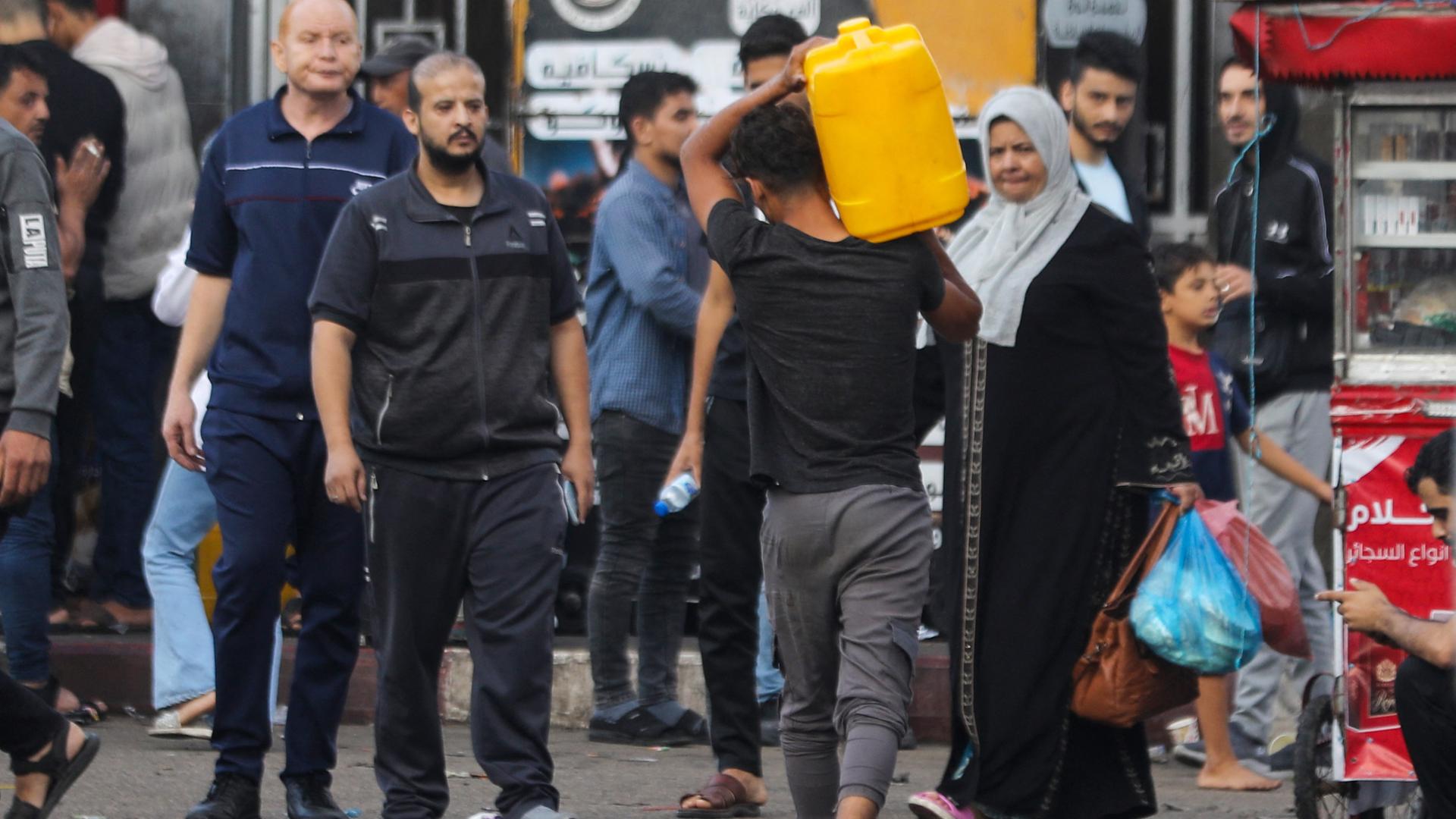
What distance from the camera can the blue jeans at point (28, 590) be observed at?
7258mm

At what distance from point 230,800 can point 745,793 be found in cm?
130

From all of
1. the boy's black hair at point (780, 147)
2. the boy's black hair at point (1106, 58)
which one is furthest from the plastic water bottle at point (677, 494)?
the boy's black hair at point (1106, 58)

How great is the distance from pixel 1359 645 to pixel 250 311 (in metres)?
2.77

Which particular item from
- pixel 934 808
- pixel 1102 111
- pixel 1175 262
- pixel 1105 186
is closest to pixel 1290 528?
pixel 1175 262

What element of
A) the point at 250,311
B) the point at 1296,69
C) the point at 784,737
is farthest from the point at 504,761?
the point at 1296,69

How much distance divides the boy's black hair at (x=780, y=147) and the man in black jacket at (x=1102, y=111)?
2725 millimetres

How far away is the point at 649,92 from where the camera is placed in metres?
7.55

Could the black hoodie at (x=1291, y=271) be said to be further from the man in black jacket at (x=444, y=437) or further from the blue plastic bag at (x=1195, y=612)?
the man in black jacket at (x=444, y=437)

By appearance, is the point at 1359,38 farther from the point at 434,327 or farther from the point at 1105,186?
the point at 1105,186

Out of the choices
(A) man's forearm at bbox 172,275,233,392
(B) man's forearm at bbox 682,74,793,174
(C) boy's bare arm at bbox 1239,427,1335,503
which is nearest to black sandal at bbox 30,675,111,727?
(A) man's forearm at bbox 172,275,233,392

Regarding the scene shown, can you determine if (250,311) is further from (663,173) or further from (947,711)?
(947,711)

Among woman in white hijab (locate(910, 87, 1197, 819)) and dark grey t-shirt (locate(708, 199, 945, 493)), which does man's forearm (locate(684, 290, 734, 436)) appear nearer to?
woman in white hijab (locate(910, 87, 1197, 819))

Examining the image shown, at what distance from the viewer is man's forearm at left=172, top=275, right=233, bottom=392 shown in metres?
5.91

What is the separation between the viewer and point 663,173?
7.59m
